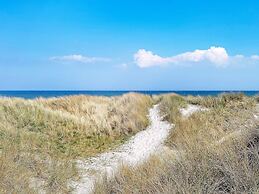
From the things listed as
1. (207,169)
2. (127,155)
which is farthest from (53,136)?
(207,169)

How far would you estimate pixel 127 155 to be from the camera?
12078mm

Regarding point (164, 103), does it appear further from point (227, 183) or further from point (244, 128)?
point (227, 183)

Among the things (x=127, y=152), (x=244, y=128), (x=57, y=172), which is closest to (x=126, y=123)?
(x=127, y=152)

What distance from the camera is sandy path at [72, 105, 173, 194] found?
8.59 meters

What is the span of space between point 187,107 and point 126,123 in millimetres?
4200

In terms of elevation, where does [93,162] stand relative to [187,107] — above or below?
below

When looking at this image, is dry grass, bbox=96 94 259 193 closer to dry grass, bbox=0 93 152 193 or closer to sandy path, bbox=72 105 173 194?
sandy path, bbox=72 105 173 194

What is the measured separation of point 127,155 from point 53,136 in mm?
3132

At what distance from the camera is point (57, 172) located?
830 cm

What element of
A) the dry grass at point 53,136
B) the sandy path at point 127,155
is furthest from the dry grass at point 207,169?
the dry grass at point 53,136

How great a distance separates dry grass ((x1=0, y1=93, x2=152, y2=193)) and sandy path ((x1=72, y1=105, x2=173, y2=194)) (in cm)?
40

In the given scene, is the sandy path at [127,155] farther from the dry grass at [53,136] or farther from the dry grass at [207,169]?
the dry grass at [207,169]

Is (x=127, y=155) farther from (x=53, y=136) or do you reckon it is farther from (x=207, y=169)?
(x=207, y=169)

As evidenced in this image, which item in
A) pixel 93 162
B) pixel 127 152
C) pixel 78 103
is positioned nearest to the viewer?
pixel 93 162
